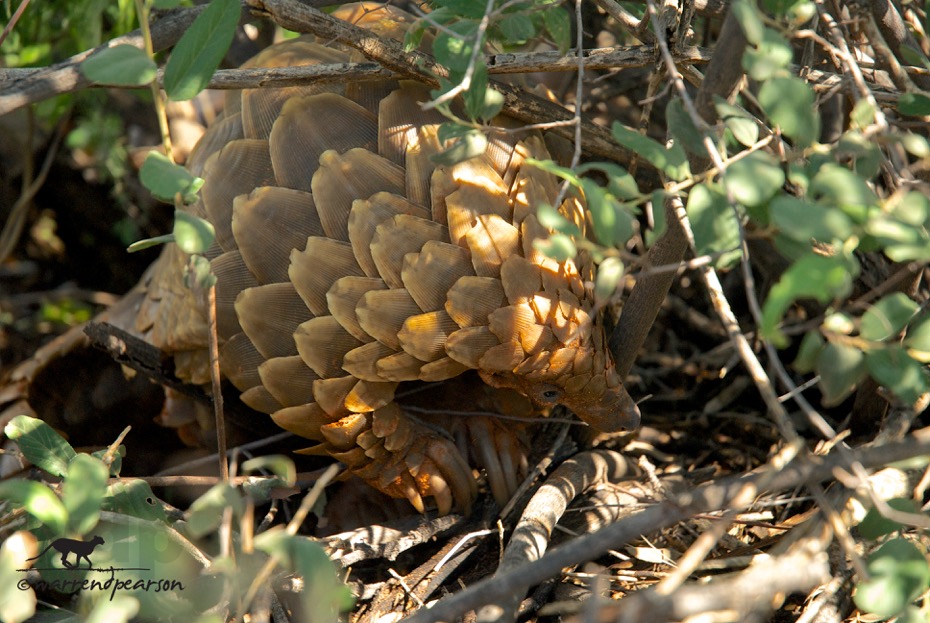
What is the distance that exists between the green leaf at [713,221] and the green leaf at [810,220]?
12 centimetres

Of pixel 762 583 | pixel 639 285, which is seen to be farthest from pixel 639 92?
pixel 762 583

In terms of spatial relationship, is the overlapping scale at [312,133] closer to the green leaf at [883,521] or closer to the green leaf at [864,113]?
the green leaf at [864,113]

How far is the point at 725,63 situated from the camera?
1148mm

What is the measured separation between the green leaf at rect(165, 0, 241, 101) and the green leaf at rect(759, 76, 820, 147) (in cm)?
66

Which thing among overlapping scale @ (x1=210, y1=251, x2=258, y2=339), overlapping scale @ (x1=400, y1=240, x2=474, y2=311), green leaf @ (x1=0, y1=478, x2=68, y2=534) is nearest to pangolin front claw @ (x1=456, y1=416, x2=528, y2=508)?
overlapping scale @ (x1=400, y1=240, x2=474, y2=311)

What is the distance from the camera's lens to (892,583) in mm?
917

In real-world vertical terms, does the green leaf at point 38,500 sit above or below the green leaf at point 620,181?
below

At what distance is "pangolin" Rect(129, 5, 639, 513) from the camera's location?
133 cm

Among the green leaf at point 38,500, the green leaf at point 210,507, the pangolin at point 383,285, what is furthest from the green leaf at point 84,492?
the pangolin at point 383,285

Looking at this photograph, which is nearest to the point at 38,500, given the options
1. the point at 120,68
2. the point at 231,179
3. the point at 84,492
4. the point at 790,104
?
the point at 84,492

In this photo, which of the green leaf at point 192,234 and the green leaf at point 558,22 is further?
the green leaf at point 558,22

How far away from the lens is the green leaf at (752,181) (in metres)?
0.89

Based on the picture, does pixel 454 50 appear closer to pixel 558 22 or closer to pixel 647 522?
pixel 558 22

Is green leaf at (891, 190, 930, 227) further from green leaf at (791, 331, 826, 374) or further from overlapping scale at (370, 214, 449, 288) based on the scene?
overlapping scale at (370, 214, 449, 288)
